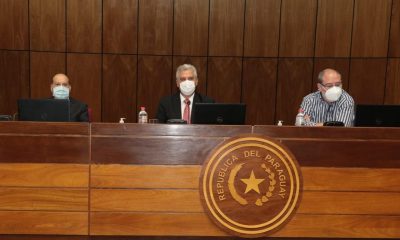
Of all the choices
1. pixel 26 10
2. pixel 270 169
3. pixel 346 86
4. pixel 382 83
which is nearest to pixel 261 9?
pixel 346 86

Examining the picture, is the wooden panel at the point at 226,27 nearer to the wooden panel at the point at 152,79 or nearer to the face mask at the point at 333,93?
the wooden panel at the point at 152,79

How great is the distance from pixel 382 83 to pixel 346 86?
47 centimetres

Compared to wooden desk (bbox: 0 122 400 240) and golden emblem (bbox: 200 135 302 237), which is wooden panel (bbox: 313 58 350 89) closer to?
wooden desk (bbox: 0 122 400 240)

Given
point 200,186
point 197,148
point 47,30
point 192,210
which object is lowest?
point 192,210

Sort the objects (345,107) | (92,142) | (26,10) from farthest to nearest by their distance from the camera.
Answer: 1. (26,10)
2. (345,107)
3. (92,142)

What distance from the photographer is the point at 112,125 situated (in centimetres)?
259

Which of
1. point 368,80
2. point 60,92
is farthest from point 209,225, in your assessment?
point 368,80

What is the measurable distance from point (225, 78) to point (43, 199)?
3665 mm

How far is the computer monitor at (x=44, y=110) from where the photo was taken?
8.91 feet

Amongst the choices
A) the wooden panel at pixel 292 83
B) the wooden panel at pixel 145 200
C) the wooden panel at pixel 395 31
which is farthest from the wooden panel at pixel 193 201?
the wooden panel at pixel 395 31

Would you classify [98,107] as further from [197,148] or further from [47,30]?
[197,148]

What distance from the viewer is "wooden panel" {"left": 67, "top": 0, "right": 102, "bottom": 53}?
218 inches

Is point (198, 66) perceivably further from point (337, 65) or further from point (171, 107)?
point (171, 107)

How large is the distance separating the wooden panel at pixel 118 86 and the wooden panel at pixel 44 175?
3234 millimetres
